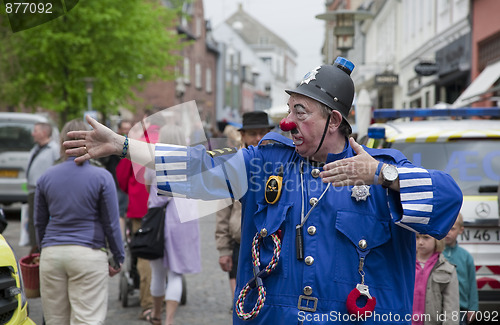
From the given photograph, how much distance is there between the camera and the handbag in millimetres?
6699

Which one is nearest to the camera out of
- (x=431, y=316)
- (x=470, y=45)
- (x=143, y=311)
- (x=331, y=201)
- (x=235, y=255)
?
(x=331, y=201)

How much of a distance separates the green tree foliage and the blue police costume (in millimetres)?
21323

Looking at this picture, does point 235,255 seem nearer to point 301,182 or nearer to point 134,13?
point 301,182

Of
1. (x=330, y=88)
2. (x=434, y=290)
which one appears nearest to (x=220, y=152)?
(x=330, y=88)

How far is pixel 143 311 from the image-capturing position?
752 cm

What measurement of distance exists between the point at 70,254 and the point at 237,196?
2.92m

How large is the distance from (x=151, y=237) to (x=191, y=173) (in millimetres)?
4033

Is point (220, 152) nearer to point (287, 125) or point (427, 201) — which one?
point (287, 125)

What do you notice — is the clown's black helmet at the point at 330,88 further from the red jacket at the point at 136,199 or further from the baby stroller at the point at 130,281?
the baby stroller at the point at 130,281

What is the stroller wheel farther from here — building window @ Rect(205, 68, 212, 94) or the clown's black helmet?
building window @ Rect(205, 68, 212, 94)

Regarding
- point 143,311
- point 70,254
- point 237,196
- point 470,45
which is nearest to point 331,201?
point 237,196

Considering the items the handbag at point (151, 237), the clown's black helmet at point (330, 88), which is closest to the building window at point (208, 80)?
the handbag at point (151, 237)

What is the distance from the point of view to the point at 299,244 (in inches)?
113

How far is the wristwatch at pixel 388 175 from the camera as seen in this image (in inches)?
108
